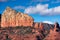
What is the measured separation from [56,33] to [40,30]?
50.7 meters

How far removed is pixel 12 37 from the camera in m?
189

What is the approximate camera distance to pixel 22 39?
176250 mm

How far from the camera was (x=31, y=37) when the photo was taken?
17238 cm

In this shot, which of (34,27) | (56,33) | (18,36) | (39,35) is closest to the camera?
(56,33)

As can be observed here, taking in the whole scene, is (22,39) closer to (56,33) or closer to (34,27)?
(34,27)

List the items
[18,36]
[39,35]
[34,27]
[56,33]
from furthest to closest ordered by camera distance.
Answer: [34,27]
[18,36]
[39,35]
[56,33]

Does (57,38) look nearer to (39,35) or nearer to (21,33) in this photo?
(39,35)

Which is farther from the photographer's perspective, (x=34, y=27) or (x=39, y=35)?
(x=34, y=27)

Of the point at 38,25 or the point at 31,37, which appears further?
the point at 38,25

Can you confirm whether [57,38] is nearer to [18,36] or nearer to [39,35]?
[39,35]

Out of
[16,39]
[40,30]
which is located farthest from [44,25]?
[16,39]

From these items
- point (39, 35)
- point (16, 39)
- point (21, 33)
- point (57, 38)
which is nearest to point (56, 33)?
point (57, 38)

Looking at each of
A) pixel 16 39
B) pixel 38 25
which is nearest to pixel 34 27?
pixel 38 25

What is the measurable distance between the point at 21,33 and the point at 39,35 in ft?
79.5
